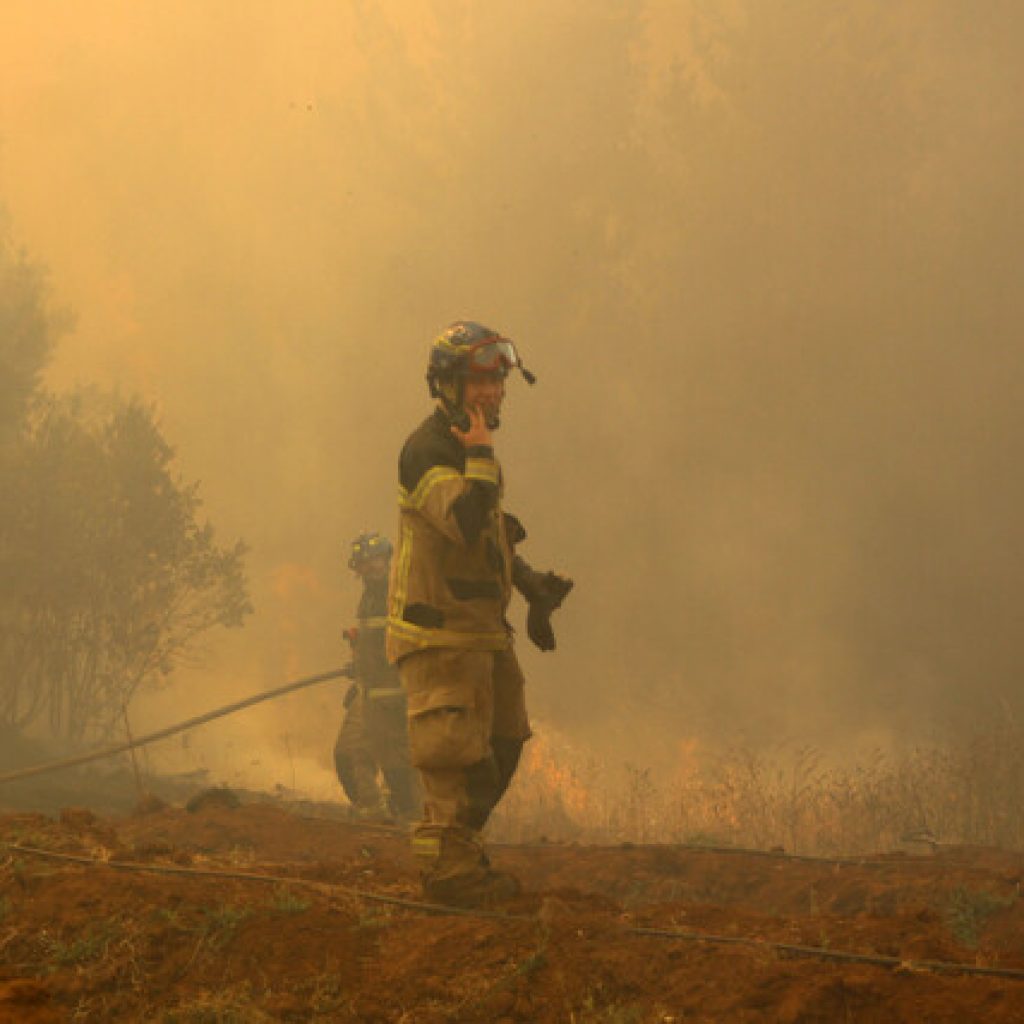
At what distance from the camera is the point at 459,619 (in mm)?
5270

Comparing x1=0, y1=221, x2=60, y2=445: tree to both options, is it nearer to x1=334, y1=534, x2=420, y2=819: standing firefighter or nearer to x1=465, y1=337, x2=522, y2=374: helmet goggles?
x1=334, y1=534, x2=420, y2=819: standing firefighter

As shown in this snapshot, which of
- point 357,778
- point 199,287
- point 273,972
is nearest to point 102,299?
point 199,287

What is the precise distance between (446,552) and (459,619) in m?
0.32

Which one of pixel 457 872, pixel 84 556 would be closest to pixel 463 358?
pixel 457 872

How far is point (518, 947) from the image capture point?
14.1ft

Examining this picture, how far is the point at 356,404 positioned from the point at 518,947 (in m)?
63.4

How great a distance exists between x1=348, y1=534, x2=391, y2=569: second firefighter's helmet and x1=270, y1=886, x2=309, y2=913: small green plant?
6467 mm

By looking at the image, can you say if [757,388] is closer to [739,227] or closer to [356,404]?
[739,227]

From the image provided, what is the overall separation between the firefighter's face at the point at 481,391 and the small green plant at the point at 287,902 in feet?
7.43

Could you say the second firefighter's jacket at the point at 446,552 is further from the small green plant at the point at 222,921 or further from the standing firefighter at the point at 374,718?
the standing firefighter at the point at 374,718

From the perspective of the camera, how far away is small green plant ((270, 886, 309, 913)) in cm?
476

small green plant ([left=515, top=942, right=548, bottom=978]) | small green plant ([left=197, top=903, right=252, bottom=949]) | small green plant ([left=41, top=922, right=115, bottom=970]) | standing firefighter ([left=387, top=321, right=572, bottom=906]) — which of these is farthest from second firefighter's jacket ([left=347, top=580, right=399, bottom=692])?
small green plant ([left=515, top=942, right=548, bottom=978])

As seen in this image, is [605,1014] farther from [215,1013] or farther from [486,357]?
[486,357]

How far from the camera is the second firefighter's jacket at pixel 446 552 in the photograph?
5.12 metres
